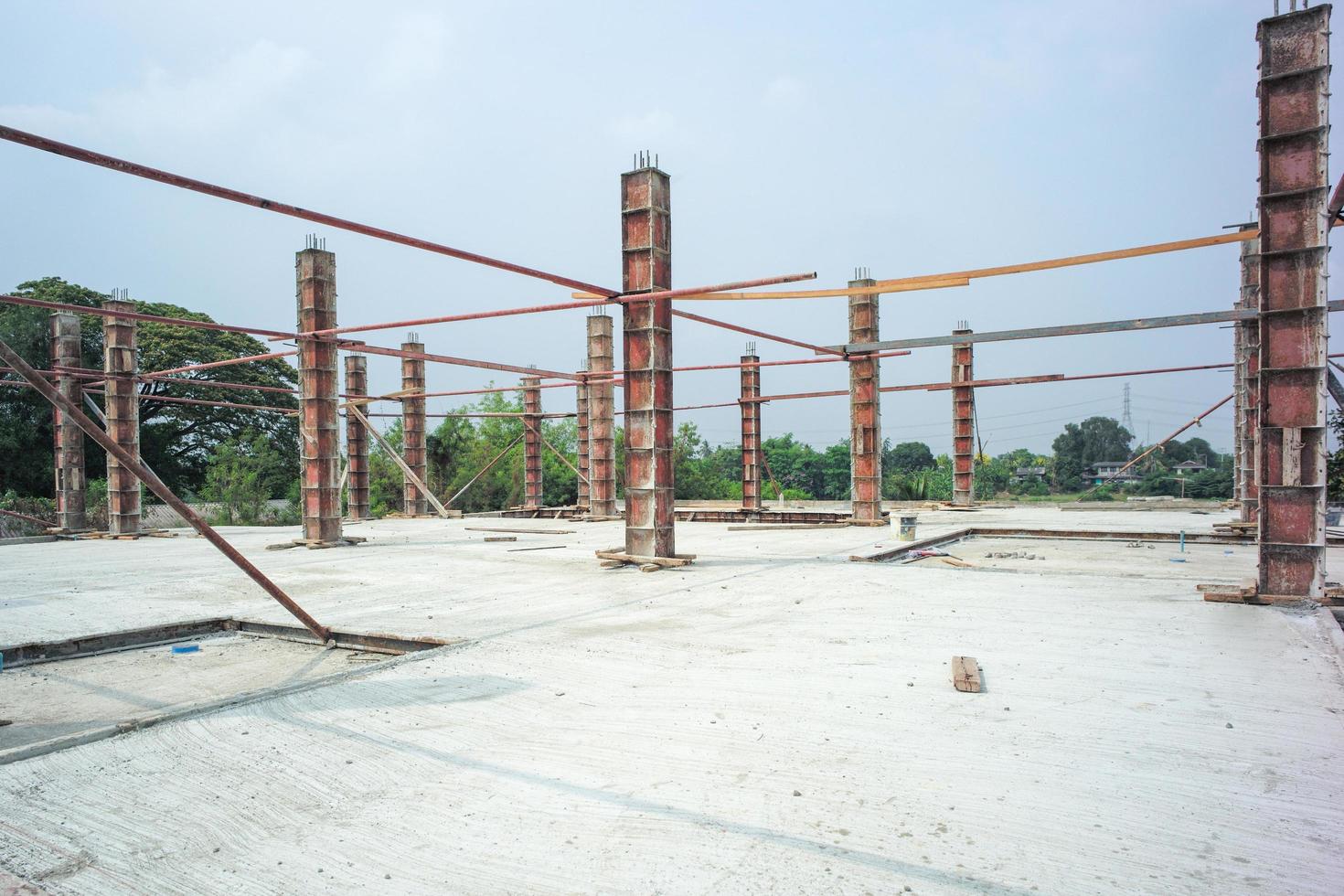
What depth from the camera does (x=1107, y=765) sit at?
373 centimetres

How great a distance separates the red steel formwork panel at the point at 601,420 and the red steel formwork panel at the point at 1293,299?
56.0 ft

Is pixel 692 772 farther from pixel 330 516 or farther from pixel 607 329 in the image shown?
pixel 607 329

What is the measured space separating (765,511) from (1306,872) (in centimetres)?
2115

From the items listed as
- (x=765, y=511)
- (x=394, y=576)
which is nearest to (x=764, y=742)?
(x=394, y=576)

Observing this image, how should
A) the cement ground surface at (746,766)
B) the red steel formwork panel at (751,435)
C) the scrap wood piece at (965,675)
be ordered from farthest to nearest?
the red steel formwork panel at (751,435) → the scrap wood piece at (965,675) → the cement ground surface at (746,766)

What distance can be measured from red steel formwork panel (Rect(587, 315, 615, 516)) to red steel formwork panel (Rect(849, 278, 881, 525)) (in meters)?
7.26

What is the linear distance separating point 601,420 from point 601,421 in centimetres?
3

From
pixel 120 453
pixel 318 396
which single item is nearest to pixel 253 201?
pixel 120 453

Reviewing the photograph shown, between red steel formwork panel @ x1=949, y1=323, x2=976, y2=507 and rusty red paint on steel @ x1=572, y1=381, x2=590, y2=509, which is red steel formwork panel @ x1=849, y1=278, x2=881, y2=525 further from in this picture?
rusty red paint on steel @ x1=572, y1=381, x2=590, y2=509

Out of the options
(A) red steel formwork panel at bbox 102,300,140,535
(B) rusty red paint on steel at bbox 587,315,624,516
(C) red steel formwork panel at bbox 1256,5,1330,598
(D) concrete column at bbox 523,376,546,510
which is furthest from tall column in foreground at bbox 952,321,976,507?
(A) red steel formwork panel at bbox 102,300,140,535

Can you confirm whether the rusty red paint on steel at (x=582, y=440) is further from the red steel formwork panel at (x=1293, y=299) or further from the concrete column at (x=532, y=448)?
the red steel formwork panel at (x=1293, y=299)

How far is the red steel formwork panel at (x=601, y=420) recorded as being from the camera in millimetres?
23234

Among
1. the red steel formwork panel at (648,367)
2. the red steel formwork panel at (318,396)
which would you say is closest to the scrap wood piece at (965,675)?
the red steel formwork panel at (648,367)

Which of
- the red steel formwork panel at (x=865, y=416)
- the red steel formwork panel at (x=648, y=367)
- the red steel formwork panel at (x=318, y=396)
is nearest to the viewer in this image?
the red steel formwork panel at (x=648, y=367)
